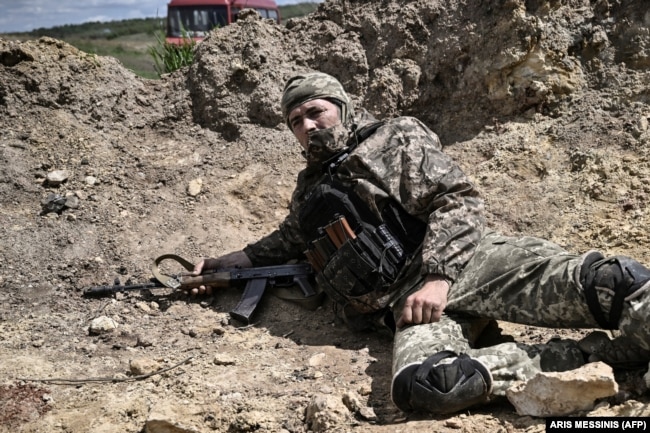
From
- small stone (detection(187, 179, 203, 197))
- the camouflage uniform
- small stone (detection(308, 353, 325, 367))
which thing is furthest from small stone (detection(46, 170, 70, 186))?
small stone (detection(308, 353, 325, 367))

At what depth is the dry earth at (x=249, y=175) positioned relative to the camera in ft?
9.65

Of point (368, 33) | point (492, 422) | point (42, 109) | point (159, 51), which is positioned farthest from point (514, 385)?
point (159, 51)

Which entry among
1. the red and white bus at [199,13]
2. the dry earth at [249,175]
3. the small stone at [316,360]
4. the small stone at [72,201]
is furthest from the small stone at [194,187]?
the red and white bus at [199,13]

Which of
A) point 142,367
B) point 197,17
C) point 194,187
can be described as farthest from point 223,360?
point 197,17

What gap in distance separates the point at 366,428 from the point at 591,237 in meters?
1.93

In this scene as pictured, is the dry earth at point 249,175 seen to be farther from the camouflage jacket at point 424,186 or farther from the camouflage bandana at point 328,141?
the camouflage bandana at point 328,141

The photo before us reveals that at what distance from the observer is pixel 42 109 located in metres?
5.04

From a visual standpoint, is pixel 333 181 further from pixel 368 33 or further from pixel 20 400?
pixel 368 33

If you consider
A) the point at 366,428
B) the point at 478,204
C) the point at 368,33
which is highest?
the point at 368,33

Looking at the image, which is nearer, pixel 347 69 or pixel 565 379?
pixel 565 379

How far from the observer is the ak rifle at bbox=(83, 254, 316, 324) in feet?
12.6

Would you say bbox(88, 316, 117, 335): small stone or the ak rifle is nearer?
bbox(88, 316, 117, 335): small stone

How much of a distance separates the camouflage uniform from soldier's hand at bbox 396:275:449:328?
36 millimetres

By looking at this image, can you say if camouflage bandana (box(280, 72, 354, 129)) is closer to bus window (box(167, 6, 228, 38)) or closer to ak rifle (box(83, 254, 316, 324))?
ak rifle (box(83, 254, 316, 324))
